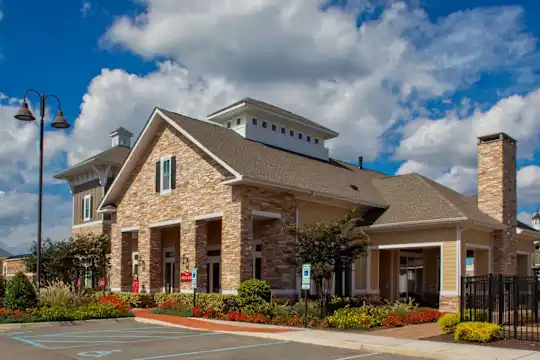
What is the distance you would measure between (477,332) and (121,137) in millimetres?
30941

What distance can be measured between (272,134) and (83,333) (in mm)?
16325

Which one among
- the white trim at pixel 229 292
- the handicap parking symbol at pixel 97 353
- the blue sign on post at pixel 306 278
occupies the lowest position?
the handicap parking symbol at pixel 97 353

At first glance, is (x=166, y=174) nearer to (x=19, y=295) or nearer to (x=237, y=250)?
(x=237, y=250)

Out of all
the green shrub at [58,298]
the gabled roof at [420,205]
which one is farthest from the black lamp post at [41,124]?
the gabled roof at [420,205]

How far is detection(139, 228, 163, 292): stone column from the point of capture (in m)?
27.4

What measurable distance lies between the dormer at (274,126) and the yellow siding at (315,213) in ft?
19.1

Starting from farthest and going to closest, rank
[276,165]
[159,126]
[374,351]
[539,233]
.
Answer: [539,233] < [159,126] < [276,165] < [374,351]

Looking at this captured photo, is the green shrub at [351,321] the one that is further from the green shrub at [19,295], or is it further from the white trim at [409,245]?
the green shrub at [19,295]

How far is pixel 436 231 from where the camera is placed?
24.1 meters

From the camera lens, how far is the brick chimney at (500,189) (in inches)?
1027

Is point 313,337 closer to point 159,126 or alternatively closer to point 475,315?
point 475,315

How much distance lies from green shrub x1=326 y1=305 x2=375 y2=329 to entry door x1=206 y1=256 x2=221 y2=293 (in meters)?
9.64

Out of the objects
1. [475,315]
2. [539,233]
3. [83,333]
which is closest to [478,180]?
[539,233]

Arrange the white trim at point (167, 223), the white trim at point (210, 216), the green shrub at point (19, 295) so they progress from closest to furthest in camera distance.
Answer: the green shrub at point (19, 295) < the white trim at point (210, 216) < the white trim at point (167, 223)
